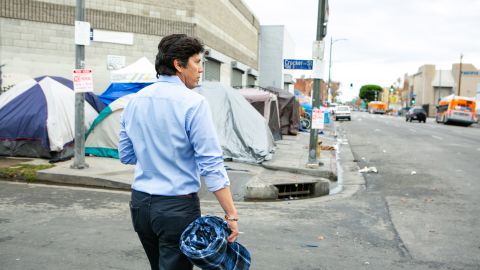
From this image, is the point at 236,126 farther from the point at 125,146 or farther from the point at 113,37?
the point at 125,146

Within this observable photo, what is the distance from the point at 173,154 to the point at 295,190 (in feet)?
22.8

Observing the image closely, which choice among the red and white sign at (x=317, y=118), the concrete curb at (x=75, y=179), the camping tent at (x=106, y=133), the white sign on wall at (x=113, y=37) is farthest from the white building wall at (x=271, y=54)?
the concrete curb at (x=75, y=179)

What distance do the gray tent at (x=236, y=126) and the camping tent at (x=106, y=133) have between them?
271 cm

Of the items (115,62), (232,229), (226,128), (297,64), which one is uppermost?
(115,62)

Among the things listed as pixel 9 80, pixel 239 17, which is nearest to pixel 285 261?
pixel 9 80

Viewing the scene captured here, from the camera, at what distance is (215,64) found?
20312 mm

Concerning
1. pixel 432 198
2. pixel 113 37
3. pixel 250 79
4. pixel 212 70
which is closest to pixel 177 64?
pixel 432 198

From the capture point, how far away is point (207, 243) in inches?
92.6

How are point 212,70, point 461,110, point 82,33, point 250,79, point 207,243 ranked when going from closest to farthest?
point 207,243 → point 82,33 → point 212,70 → point 250,79 → point 461,110

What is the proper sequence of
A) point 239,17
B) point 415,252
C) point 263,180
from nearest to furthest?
point 415,252 → point 263,180 → point 239,17

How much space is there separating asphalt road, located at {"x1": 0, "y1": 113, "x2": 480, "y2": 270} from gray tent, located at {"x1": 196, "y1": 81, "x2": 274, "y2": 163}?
3.57 metres

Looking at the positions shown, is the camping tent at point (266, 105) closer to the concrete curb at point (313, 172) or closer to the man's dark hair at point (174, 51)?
the concrete curb at point (313, 172)

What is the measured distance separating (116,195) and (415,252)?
4838mm

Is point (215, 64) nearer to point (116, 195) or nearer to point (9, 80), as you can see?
point (9, 80)
